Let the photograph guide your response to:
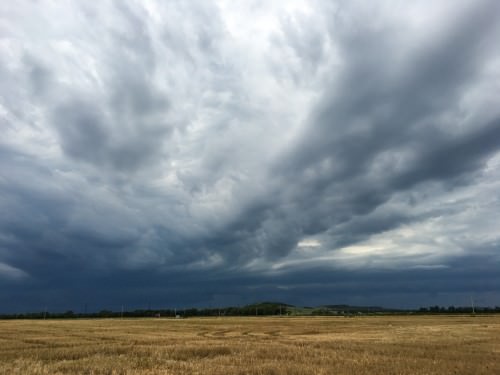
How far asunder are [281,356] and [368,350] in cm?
738

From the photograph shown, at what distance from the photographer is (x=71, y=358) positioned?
2906cm

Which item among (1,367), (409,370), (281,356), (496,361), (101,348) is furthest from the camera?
(101,348)

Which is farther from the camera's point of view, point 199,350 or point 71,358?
point 199,350

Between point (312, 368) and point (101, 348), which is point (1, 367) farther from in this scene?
point (312, 368)

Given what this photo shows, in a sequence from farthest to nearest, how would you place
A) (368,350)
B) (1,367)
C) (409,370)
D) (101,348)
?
(101,348), (368,350), (1,367), (409,370)

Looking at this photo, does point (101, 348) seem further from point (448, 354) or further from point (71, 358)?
point (448, 354)

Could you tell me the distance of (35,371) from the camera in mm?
22672

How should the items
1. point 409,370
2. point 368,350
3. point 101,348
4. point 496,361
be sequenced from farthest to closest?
point 101,348 < point 368,350 < point 496,361 < point 409,370

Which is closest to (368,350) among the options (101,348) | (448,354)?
(448,354)

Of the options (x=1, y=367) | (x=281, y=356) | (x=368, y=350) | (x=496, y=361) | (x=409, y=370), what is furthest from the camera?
(x=368, y=350)

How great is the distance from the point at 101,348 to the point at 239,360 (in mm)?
13371

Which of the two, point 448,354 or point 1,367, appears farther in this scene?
point 448,354

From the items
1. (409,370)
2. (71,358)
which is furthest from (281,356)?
(71,358)

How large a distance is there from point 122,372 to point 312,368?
946cm
